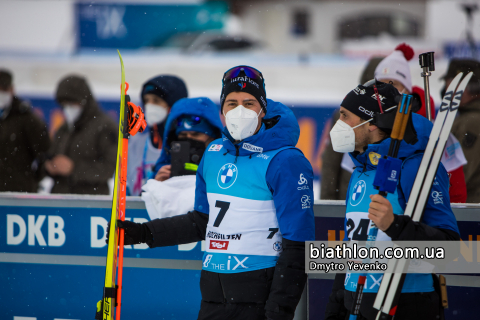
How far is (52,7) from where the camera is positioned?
12.8 metres

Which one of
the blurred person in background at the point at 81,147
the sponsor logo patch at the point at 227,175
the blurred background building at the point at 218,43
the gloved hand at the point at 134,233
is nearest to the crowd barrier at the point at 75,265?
the gloved hand at the point at 134,233

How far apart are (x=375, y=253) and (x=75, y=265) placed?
185 cm

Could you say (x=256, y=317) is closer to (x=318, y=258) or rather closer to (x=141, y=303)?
(x=318, y=258)

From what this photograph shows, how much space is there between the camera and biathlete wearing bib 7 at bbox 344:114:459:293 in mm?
1921

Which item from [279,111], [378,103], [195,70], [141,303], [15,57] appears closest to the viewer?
[378,103]

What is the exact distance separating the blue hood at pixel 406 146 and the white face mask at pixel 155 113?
5.30ft

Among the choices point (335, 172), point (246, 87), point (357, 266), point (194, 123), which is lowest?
point (357, 266)

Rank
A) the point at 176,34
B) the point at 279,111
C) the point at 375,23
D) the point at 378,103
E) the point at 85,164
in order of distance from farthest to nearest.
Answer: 1. the point at 375,23
2. the point at 176,34
3. the point at 85,164
4. the point at 279,111
5. the point at 378,103

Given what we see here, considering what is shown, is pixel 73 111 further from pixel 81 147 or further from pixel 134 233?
pixel 134 233

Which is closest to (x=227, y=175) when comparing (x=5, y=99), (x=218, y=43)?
(x=5, y=99)

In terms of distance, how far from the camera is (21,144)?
13.9 feet

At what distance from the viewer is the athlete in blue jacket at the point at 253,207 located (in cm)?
203

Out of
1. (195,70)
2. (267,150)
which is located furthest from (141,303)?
(195,70)

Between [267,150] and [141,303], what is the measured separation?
1.39 meters
